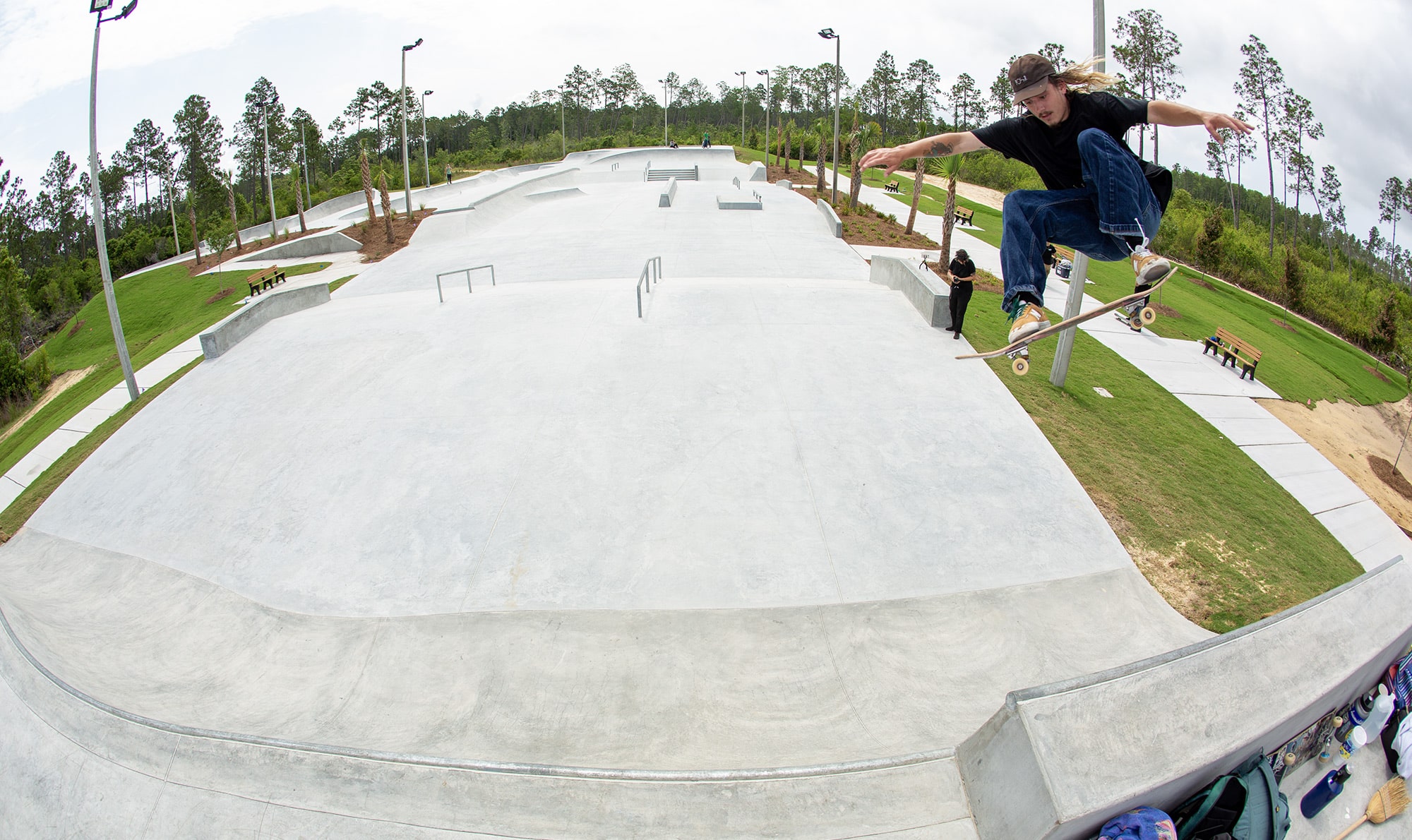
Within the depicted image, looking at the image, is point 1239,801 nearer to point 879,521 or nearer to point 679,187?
point 879,521

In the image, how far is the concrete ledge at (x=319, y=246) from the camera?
27.1m

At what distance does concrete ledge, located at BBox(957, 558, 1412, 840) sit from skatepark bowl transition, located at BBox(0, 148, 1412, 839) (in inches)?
0.8

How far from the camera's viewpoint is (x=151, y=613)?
6.93m

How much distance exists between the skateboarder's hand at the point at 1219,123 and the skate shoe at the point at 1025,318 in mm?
1242

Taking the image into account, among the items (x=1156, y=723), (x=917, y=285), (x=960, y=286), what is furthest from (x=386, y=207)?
(x=1156, y=723)

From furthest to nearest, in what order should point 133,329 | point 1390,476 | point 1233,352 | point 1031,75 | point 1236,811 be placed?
point 133,329, point 1233,352, point 1390,476, point 1031,75, point 1236,811

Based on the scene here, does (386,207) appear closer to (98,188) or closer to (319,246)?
(319,246)

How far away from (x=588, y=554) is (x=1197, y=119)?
604 centimetres

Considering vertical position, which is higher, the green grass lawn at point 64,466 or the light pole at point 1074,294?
the light pole at point 1074,294

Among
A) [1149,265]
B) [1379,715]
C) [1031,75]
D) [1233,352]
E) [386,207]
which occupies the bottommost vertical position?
[1379,715]

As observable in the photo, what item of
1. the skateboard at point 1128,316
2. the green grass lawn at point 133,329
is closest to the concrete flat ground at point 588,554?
→ the skateboard at point 1128,316

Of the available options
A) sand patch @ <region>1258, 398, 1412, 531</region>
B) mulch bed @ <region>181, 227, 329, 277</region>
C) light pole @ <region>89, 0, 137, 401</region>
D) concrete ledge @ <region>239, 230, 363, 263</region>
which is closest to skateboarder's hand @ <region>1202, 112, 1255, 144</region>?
sand patch @ <region>1258, 398, 1412, 531</region>

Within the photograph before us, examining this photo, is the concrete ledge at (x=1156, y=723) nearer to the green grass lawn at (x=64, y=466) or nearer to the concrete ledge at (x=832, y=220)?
the green grass lawn at (x=64, y=466)

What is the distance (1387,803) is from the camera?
4113 mm
